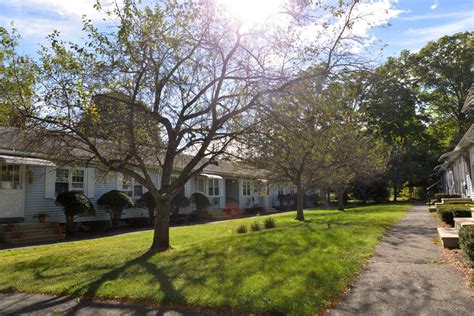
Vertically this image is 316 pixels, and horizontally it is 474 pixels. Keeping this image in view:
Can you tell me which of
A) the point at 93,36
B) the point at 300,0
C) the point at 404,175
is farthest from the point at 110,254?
the point at 404,175

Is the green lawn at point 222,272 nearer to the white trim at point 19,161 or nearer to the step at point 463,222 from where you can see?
the step at point 463,222

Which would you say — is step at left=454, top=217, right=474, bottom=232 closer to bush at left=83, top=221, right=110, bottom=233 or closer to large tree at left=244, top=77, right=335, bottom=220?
large tree at left=244, top=77, right=335, bottom=220

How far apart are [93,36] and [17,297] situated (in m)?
5.76

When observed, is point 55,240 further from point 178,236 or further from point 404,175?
point 404,175

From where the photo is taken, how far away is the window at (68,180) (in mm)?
17578

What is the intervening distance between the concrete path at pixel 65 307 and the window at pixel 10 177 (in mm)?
10367

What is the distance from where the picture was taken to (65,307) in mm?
5684

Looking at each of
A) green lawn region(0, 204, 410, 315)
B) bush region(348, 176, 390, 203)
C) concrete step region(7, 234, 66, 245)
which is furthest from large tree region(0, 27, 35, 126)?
bush region(348, 176, 390, 203)

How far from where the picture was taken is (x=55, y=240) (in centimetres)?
1541

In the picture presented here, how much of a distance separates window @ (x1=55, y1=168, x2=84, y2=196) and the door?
1938 millimetres

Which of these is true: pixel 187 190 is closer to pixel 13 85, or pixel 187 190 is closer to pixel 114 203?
pixel 114 203

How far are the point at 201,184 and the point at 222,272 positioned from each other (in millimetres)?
21144

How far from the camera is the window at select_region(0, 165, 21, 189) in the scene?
49.9ft

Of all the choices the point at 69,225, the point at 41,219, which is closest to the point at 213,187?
the point at 69,225
